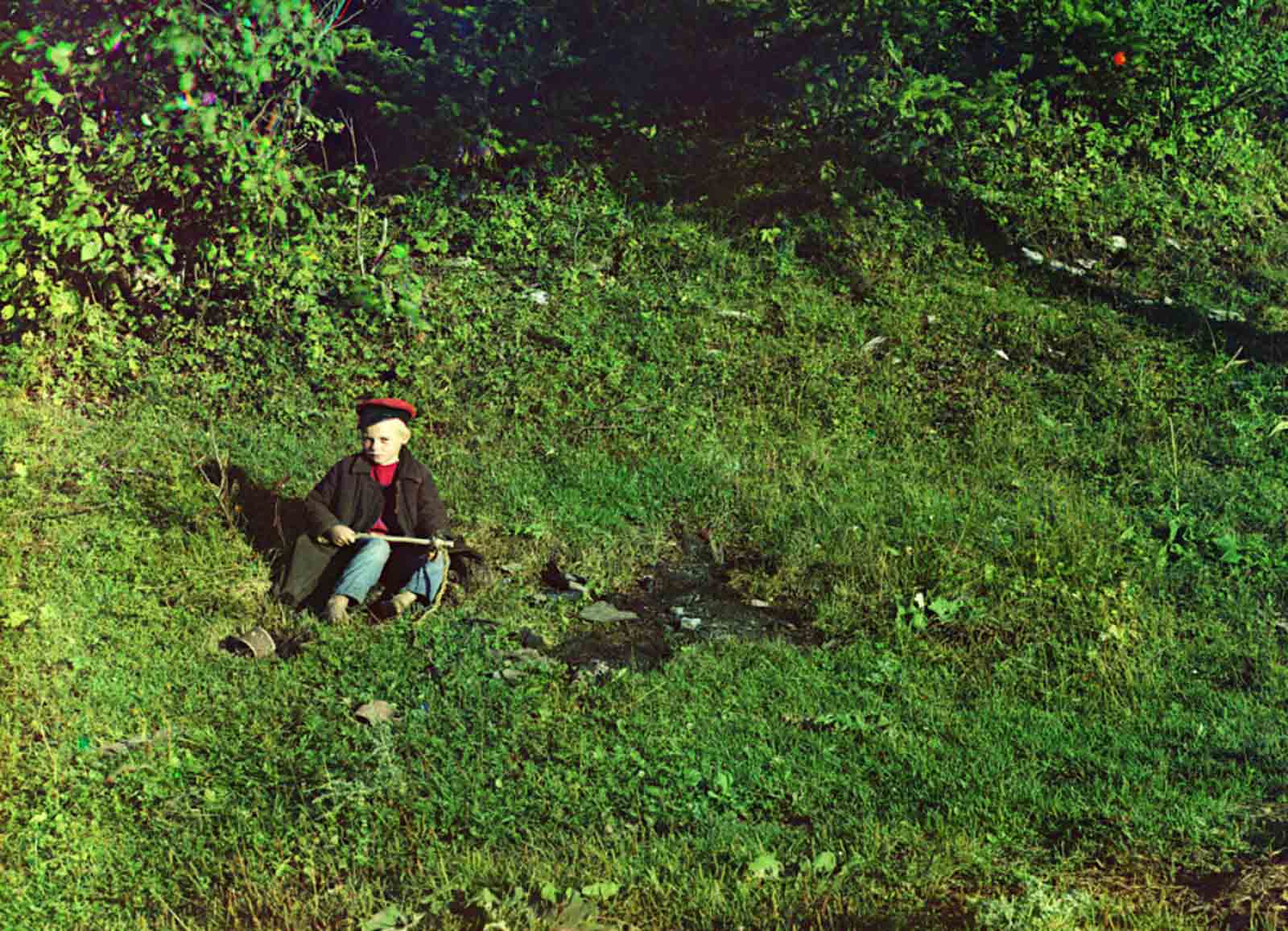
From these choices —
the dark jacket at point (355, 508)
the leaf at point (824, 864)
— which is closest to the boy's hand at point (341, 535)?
the dark jacket at point (355, 508)

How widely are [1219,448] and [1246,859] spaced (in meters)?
3.96

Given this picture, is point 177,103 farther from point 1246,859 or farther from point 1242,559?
point 1246,859

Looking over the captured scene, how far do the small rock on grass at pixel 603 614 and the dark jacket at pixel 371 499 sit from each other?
0.86 metres

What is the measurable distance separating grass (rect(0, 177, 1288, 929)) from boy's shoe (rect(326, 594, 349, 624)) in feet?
0.37

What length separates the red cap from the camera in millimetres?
6406

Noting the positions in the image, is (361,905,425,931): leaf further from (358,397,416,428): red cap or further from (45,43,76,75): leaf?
(45,43,76,75): leaf

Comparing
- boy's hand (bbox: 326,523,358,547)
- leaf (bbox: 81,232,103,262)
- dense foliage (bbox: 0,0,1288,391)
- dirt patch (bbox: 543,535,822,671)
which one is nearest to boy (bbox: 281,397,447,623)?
boy's hand (bbox: 326,523,358,547)

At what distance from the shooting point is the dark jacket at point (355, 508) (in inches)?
246

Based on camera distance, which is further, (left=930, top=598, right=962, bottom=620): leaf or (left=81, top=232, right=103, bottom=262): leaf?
(left=81, top=232, right=103, bottom=262): leaf

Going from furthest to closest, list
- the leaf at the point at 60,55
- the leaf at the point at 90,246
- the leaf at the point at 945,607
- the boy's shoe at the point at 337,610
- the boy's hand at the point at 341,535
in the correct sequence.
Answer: the leaf at the point at 90,246, the leaf at the point at 60,55, the boy's hand at the point at 341,535, the boy's shoe at the point at 337,610, the leaf at the point at 945,607

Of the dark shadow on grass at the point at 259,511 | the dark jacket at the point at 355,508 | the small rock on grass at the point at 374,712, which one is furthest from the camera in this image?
the dark shadow on grass at the point at 259,511

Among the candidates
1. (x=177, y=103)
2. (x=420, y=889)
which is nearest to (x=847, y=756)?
(x=420, y=889)

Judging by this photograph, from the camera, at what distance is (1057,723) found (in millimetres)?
4945

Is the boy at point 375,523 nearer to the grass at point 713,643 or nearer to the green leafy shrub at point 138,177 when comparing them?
the grass at point 713,643
